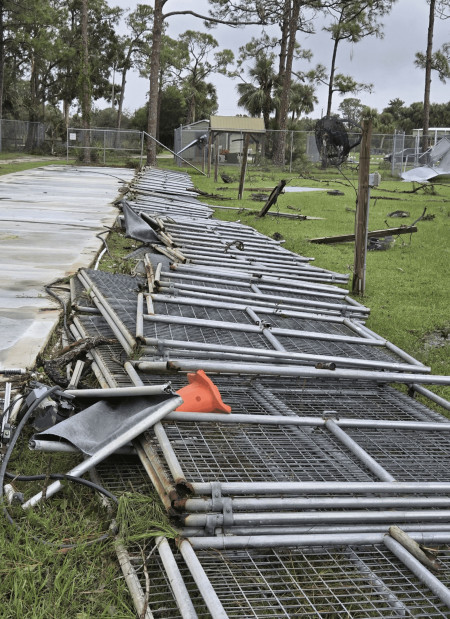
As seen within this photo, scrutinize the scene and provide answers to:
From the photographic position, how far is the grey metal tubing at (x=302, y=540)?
7.54ft

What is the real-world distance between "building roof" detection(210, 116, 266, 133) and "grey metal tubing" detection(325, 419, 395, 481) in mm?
22829

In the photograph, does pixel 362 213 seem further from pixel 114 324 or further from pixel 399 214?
pixel 399 214

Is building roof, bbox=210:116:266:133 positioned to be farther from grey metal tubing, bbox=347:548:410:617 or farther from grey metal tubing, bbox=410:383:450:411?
grey metal tubing, bbox=347:548:410:617

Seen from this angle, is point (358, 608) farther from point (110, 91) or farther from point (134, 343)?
point (110, 91)

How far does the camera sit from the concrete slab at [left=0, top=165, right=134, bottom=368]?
4574mm

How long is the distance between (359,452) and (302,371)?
3.06 feet

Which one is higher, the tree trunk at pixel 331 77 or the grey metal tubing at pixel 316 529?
the tree trunk at pixel 331 77

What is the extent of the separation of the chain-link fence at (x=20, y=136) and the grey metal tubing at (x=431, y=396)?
36902 millimetres

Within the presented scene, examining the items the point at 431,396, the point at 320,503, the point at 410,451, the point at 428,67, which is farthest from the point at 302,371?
the point at 428,67

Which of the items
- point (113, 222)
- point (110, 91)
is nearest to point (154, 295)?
point (113, 222)

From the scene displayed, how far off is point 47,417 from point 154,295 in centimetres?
211

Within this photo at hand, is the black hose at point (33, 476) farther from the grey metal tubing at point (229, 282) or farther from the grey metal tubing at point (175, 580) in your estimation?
the grey metal tubing at point (229, 282)

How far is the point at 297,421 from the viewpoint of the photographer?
3.31 m

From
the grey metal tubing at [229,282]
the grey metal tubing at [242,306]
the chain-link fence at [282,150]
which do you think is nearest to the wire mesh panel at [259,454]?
the grey metal tubing at [242,306]
